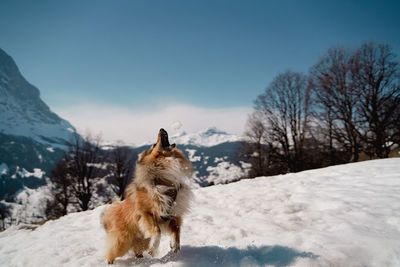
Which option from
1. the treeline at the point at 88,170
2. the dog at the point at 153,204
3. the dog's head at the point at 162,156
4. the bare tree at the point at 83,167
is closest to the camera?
the dog at the point at 153,204

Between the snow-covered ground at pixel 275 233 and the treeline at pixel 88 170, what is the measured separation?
1199 centimetres

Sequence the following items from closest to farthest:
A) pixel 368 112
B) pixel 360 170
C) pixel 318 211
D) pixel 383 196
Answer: pixel 318 211 < pixel 383 196 < pixel 360 170 < pixel 368 112

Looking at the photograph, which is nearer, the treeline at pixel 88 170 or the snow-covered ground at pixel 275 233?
the snow-covered ground at pixel 275 233

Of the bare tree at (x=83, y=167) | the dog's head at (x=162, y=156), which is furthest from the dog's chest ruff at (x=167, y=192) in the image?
the bare tree at (x=83, y=167)

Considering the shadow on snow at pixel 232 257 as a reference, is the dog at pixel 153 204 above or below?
above

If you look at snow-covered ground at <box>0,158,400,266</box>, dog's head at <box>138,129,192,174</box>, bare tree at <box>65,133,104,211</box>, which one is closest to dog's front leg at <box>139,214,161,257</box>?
snow-covered ground at <box>0,158,400,266</box>

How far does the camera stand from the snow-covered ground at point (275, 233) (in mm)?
3145

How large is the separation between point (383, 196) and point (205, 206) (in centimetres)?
539

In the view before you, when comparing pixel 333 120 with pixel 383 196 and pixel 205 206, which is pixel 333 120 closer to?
pixel 383 196

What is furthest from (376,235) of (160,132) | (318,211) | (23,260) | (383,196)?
(23,260)

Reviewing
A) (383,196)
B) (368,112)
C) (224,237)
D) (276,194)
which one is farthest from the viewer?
(368,112)

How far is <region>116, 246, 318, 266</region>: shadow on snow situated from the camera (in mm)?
3074

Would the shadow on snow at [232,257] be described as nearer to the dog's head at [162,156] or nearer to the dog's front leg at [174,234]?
the dog's front leg at [174,234]

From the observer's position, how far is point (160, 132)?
355cm
